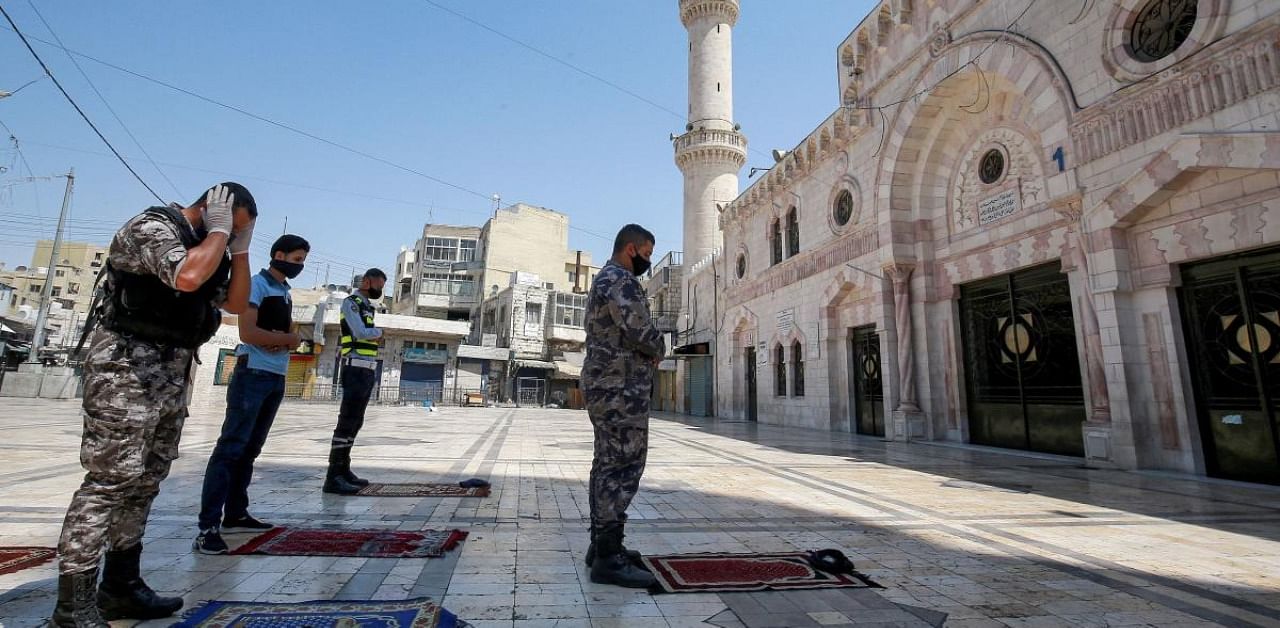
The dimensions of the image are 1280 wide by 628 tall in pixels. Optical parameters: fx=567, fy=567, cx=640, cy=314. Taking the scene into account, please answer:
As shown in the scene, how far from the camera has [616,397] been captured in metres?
3.11

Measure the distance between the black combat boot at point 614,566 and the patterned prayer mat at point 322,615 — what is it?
825 mm

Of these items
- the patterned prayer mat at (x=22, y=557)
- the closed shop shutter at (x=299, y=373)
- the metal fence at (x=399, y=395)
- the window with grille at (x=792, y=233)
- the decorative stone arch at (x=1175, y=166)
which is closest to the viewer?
the patterned prayer mat at (x=22, y=557)

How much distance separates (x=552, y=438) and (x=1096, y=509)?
28.8ft

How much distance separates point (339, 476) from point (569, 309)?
34.1m

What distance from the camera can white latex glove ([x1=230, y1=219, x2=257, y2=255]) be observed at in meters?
2.65

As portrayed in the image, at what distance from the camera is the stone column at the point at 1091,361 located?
8.05m

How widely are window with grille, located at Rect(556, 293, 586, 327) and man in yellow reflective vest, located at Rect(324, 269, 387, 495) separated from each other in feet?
109

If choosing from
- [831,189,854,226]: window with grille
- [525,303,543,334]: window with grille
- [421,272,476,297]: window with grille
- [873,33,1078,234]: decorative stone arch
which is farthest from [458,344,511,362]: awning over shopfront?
[873,33,1078,234]: decorative stone arch

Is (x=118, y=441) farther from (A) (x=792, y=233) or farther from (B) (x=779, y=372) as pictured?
(A) (x=792, y=233)

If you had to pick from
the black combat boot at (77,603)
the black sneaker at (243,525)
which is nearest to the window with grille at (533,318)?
the black sneaker at (243,525)

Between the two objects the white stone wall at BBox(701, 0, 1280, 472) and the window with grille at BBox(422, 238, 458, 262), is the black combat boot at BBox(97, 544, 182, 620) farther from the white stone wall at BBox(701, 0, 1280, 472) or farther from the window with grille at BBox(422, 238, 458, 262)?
the window with grille at BBox(422, 238, 458, 262)

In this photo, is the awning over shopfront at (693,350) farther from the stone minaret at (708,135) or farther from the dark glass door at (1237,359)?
the dark glass door at (1237,359)

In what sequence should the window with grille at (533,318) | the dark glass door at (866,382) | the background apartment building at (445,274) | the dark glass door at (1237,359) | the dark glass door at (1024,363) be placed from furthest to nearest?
1. the background apartment building at (445,274)
2. the window with grille at (533,318)
3. the dark glass door at (866,382)
4. the dark glass door at (1024,363)
5. the dark glass door at (1237,359)

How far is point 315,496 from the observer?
4.81 metres
